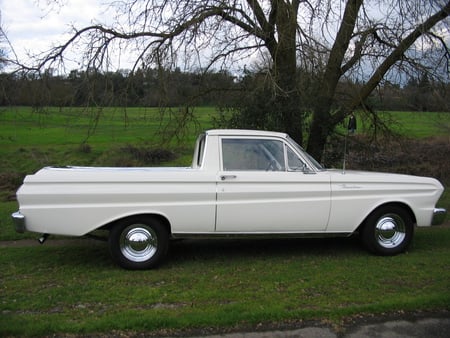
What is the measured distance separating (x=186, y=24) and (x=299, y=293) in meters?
5.47

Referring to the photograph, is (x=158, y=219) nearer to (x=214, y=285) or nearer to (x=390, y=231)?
(x=214, y=285)

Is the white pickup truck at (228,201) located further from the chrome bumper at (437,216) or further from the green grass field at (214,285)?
the green grass field at (214,285)

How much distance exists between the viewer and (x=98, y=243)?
7551mm

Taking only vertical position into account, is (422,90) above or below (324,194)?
above

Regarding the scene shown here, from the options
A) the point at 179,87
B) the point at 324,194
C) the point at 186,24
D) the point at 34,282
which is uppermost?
the point at 186,24

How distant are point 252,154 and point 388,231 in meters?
2.13

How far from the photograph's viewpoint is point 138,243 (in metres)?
6.00

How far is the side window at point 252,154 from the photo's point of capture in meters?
6.32

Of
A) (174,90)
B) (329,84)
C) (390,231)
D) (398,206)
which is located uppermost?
(329,84)

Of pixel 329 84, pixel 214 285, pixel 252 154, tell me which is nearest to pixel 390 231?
pixel 252 154

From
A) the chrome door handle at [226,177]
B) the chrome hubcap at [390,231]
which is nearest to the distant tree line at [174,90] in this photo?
the chrome door handle at [226,177]

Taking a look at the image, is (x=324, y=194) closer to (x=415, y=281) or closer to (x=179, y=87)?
(x=415, y=281)

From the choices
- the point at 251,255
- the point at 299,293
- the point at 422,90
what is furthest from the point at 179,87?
the point at 299,293

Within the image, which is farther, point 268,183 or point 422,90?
point 422,90
